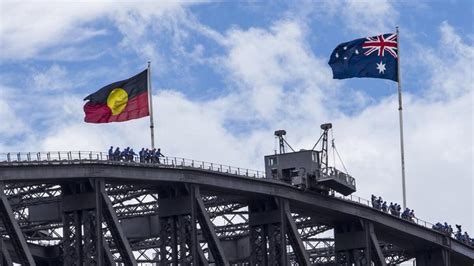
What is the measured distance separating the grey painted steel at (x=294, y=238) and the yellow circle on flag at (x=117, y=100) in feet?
54.1

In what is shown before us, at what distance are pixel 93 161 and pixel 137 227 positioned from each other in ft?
85.6

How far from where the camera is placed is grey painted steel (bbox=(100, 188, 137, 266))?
129 meters

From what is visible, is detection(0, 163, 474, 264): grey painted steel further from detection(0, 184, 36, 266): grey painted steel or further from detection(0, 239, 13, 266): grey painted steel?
detection(0, 239, 13, 266): grey painted steel

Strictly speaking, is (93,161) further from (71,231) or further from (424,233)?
(424,233)

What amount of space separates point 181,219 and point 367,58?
27788 mm

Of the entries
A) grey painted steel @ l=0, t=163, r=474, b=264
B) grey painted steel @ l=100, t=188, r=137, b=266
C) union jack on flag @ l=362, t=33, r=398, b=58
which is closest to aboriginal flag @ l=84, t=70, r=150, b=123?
grey painted steel @ l=0, t=163, r=474, b=264

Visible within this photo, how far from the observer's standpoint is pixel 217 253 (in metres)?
137

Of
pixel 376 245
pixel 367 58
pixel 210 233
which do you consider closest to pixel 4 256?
pixel 210 233

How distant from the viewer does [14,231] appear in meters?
122

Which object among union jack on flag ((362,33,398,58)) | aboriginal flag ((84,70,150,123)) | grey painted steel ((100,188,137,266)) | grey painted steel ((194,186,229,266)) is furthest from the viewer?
union jack on flag ((362,33,398,58))

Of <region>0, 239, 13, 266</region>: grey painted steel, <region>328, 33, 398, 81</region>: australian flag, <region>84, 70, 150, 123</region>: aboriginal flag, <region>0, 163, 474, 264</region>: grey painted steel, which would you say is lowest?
<region>0, 239, 13, 266</region>: grey painted steel

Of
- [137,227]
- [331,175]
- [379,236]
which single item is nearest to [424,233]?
[379,236]

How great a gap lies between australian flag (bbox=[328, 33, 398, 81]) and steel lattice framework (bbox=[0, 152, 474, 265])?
11.8 m

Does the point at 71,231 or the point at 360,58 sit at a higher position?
the point at 360,58
